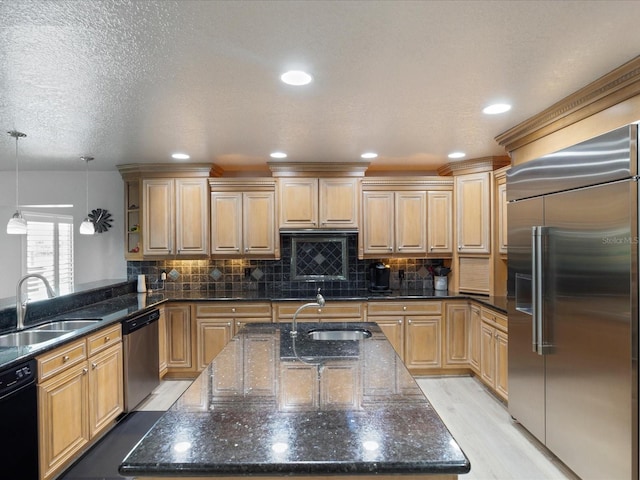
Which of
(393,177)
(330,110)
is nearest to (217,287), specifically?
(393,177)

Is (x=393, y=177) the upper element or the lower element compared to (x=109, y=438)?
upper

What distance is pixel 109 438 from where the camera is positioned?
305 cm

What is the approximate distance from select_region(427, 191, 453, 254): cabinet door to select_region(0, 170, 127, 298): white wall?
3885 mm

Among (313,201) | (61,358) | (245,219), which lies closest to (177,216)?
(245,219)

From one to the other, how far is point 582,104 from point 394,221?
234cm

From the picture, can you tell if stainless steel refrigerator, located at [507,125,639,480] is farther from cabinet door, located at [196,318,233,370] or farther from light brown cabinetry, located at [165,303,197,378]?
light brown cabinetry, located at [165,303,197,378]

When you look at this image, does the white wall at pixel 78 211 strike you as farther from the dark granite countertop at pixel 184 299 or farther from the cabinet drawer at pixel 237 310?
the cabinet drawer at pixel 237 310

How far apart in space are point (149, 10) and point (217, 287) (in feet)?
12.3

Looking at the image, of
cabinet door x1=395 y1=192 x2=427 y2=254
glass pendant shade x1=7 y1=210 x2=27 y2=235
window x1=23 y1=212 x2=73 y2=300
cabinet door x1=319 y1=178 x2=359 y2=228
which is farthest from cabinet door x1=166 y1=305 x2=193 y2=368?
cabinet door x1=395 y1=192 x2=427 y2=254

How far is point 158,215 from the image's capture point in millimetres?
4461

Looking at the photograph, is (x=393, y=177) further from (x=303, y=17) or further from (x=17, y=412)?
(x=17, y=412)

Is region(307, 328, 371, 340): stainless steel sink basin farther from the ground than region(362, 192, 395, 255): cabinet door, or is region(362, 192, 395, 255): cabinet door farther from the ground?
region(362, 192, 395, 255): cabinet door

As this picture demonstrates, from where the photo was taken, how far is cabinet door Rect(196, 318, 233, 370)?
13.9ft

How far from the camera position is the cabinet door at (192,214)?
4449 mm
